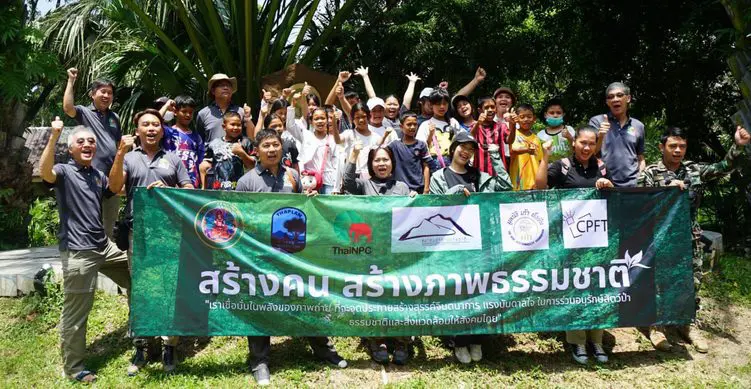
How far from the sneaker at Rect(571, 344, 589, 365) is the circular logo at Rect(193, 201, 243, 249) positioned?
9.91 feet

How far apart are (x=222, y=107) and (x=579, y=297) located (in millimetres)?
3934

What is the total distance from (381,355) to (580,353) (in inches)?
67.1

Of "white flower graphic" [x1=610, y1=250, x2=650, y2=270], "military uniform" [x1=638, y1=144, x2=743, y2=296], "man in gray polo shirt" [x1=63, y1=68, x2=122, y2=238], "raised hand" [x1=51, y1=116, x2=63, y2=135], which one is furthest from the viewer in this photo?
"man in gray polo shirt" [x1=63, y1=68, x2=122, y2=238]

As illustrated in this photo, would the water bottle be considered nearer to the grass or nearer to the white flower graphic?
the grass

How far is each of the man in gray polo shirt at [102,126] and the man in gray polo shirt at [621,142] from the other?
4433 millimetres

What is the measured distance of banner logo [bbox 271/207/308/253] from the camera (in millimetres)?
4801

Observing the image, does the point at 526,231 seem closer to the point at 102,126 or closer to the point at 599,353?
the point at 599,353

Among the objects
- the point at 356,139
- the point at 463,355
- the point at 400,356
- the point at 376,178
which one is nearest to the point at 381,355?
the point at 400,356

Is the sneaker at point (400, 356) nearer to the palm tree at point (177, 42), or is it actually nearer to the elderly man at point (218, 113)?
the elderly man at point (218, 113)

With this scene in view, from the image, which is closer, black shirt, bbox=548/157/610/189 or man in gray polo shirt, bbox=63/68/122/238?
black shirt, bbox=548/157/610/189

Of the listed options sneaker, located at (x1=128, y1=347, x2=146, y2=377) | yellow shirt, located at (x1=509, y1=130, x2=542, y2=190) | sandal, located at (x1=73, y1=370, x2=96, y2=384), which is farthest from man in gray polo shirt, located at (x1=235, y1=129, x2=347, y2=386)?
yellow shirt, located at (x1=509, y1=130, x2=542, y2=190)

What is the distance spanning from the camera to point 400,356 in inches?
196

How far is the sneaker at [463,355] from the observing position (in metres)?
4.99

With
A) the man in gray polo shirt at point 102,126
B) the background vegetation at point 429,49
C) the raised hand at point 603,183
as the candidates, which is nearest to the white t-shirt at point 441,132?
the raised hand at point 603,183
